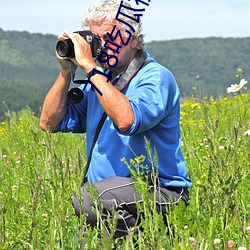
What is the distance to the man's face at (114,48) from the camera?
3.58 meters

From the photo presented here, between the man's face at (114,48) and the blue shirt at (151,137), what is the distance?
111mm

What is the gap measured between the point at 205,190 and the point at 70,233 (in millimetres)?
862

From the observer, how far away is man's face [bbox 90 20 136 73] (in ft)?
11.7

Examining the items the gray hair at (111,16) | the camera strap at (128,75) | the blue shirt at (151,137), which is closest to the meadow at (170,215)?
the blue shirt at (151,137)

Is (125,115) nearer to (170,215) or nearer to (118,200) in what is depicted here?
(118,200)

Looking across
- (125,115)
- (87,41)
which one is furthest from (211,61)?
(125,115)

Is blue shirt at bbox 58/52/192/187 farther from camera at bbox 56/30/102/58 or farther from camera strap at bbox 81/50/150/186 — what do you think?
camera at bbox 56/30/102/58

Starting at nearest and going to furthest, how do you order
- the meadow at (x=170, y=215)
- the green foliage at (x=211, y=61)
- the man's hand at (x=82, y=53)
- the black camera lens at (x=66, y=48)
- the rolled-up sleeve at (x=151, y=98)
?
the meadow at (x=170, y=215), the rolled-up sleeve at (x=151, y=98), the man's hand at (x=82, y=53), the black camera lens at (x=66, y=48), the green foliage at (x=211, y=61)

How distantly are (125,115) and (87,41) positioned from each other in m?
0.49

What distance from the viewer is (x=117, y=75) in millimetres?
3729

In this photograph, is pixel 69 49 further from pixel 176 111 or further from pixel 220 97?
pixel 220 97

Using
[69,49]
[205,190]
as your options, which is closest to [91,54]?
[69,49]

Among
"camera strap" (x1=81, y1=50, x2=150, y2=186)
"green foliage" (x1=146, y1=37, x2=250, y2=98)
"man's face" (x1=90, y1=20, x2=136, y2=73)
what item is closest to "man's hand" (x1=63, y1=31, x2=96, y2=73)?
"man's face" (x1=90, y1=20, x2=136, y2=73)

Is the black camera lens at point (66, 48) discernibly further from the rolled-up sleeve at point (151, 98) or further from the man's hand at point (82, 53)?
the rolled-up sleeve at point (151, 98)
